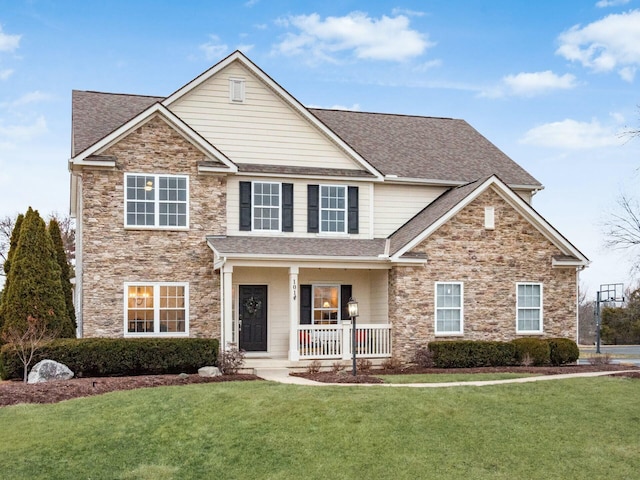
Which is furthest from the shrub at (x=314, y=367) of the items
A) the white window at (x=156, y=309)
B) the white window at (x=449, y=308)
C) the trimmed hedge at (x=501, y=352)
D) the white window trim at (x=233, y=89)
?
the white window trim at (x=233, y=89)

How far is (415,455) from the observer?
36.8ft

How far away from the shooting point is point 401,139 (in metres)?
26.8

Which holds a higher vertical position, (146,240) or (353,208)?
(353,208)

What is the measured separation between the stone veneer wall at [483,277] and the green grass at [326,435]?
20.5 ft

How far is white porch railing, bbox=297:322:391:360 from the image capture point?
20.6 meters

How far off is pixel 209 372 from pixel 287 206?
264 inches

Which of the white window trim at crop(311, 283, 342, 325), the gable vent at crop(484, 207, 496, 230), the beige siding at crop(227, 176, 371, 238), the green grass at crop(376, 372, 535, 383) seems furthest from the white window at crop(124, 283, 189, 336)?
the gable vent at crop(484, 207, 496, 230)

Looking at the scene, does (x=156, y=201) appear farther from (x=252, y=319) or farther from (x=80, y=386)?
(x=80, y=386)

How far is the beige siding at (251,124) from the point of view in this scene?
22.2 metres

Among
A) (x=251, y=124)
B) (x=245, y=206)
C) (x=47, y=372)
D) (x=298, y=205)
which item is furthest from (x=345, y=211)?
(x=47, y=372)

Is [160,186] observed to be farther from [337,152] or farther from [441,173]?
[441,173]

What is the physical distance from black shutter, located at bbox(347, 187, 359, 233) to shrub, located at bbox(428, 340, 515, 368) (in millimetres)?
4820

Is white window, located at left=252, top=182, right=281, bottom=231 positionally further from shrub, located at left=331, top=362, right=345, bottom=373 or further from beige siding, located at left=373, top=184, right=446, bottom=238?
shrub, located at left=331, top=362, right=345, bottom=373

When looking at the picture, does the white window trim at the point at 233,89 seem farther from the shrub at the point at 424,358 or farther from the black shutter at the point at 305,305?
the shrub at the point at 424,358
